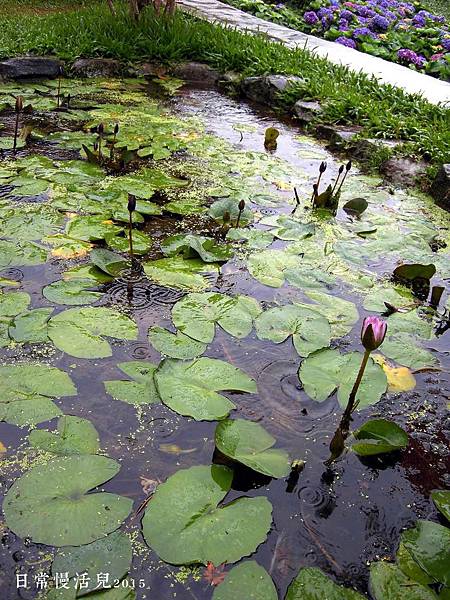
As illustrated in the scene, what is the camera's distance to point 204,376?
169 cm

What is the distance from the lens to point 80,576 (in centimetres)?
114

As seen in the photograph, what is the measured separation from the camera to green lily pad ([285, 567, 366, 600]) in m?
1.14

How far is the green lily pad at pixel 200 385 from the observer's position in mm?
1559

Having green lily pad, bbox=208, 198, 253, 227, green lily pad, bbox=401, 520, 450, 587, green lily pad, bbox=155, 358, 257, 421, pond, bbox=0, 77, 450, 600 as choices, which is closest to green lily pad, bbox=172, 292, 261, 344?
pond, bbox=0, 77, 450, 600

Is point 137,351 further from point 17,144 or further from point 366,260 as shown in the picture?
point 17,144

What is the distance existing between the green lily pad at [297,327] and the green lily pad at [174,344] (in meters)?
0.24

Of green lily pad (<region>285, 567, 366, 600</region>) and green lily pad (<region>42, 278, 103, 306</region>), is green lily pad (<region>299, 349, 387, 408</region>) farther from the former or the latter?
green lily pad (<region>42, 278, 103, 306</region>)

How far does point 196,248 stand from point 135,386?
2.82ft

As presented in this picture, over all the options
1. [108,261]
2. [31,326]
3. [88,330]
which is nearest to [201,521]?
[88,330]

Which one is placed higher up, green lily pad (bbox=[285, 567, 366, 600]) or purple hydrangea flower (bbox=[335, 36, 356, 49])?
purple hydrangea flower (bbox=[335, 36, 356, 49])

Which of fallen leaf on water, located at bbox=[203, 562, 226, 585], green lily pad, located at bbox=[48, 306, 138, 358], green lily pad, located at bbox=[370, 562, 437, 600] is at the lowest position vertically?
green lily pad, located at bbox=[48, 306, 138, 358]

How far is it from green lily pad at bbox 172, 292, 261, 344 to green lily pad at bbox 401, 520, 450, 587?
0.84 meters

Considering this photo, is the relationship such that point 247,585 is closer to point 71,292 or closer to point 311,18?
point 71,292

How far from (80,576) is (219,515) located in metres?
0.32
